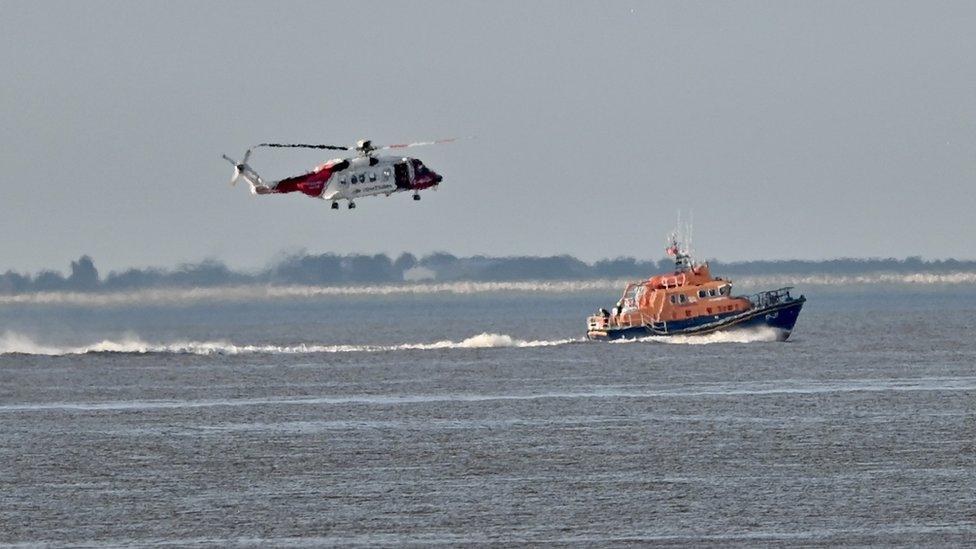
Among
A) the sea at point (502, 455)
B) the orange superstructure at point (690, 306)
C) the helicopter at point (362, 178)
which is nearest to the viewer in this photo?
the sea at point (502, 455)

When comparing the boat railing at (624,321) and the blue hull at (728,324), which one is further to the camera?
the boat railing at (624,321)

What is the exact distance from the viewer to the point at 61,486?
5481 cm

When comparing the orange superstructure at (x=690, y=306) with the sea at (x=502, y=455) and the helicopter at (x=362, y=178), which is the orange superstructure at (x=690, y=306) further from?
the helicopter at (x=362, y=178)

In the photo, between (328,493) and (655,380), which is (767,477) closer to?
(328,493)

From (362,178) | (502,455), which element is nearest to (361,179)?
(362,178)

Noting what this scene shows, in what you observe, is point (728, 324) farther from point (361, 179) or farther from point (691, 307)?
point (361, 179)

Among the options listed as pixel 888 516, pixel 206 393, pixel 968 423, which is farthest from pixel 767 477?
pixel 206 393

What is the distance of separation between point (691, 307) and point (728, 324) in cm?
284

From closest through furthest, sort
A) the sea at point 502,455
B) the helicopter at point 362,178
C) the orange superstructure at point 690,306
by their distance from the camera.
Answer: the sea at point 502,455 → the helicopter at point 362,178 → the orange superstructure at point 690,306

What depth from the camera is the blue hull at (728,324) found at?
12375cm

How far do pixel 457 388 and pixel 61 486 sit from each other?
137ft

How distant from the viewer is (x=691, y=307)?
123625 millimetres

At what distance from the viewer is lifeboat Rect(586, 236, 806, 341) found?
404 ft

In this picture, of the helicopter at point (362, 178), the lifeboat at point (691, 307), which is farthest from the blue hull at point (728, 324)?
the helicopter at point (362, 178)
